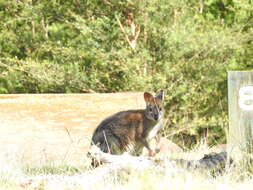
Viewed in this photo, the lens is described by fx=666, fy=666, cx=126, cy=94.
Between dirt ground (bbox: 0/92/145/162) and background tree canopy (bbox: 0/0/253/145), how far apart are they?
16.5 feet

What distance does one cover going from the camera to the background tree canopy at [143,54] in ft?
55.5

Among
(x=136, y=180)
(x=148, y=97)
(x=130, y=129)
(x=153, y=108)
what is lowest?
(x=136, y=180)

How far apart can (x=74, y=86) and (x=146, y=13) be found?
2.69 meters

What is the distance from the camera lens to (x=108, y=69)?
18.0 meters

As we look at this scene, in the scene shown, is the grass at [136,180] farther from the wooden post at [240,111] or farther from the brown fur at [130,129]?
the brown fur at [130,129]

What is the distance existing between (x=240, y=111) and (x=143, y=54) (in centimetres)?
957

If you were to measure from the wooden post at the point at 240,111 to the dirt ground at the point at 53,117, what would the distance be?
2722mm

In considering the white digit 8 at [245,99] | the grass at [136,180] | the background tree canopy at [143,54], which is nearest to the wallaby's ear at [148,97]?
the white digit 8 at [245,99]

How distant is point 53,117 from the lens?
10.6m

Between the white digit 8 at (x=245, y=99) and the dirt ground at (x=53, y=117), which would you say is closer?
the white digit 8 at (x=245, y=99)

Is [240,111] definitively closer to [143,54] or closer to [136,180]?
[136,180]

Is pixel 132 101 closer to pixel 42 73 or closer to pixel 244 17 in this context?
pixel 42 73

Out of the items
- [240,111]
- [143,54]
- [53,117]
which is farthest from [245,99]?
[143,54]

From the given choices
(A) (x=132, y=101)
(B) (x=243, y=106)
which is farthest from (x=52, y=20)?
(B) (x=243, y=106)
